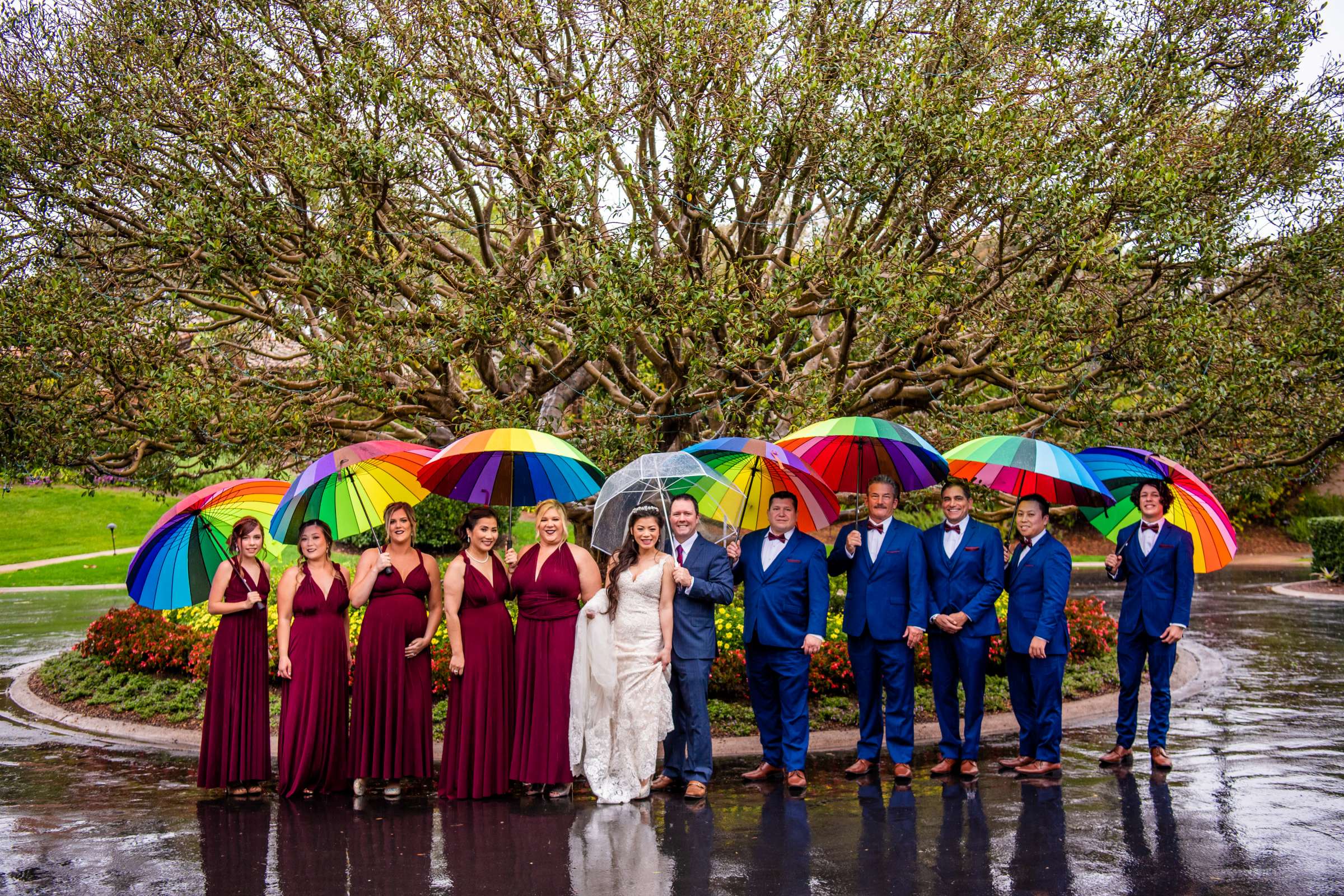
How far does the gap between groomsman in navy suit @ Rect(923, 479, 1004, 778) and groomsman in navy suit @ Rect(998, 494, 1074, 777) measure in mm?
214

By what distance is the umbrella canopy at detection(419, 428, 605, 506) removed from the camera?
25.1 feet

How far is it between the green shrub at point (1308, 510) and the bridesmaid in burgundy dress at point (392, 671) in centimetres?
3282

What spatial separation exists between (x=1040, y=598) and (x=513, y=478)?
3837 mm

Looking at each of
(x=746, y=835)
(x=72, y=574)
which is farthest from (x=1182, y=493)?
(x=72, y=574)

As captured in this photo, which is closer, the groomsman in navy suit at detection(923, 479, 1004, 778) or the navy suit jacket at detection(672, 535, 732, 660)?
the navy suit jacket at detection(672, 535, 732, 660)

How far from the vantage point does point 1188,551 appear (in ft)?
25.7

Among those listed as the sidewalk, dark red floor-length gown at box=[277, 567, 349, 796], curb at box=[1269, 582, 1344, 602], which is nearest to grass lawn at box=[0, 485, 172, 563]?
the sidewalk

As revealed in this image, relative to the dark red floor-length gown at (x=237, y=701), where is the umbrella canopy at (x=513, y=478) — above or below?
above

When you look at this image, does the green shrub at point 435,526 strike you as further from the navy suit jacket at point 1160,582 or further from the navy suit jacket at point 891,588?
the navy suit jacket at point 1160,582

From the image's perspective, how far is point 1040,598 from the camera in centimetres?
762

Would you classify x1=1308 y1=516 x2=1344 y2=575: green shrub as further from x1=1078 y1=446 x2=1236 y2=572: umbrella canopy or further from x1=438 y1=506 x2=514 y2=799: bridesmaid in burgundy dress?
x1=438 y1=506 x2=514 y2=799: bridesmaid in burgundy dress

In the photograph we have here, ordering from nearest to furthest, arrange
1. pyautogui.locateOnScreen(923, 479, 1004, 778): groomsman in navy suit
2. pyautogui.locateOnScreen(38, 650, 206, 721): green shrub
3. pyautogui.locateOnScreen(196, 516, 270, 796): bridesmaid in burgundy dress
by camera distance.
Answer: pyautogui.locateOnScreen(196, 516, 270, 796): bridesmaid in burgundy dress, pyautogui.locateOnScreen(923, 479, 1004, 778): groomsman in navy suit, pyautogui.locateOnScreen(38, 650, 206, 721): green shrub

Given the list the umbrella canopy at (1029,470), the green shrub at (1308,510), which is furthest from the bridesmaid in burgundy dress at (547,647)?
the green shrub at (1308,510)

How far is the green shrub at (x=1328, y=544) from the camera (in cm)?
2331
